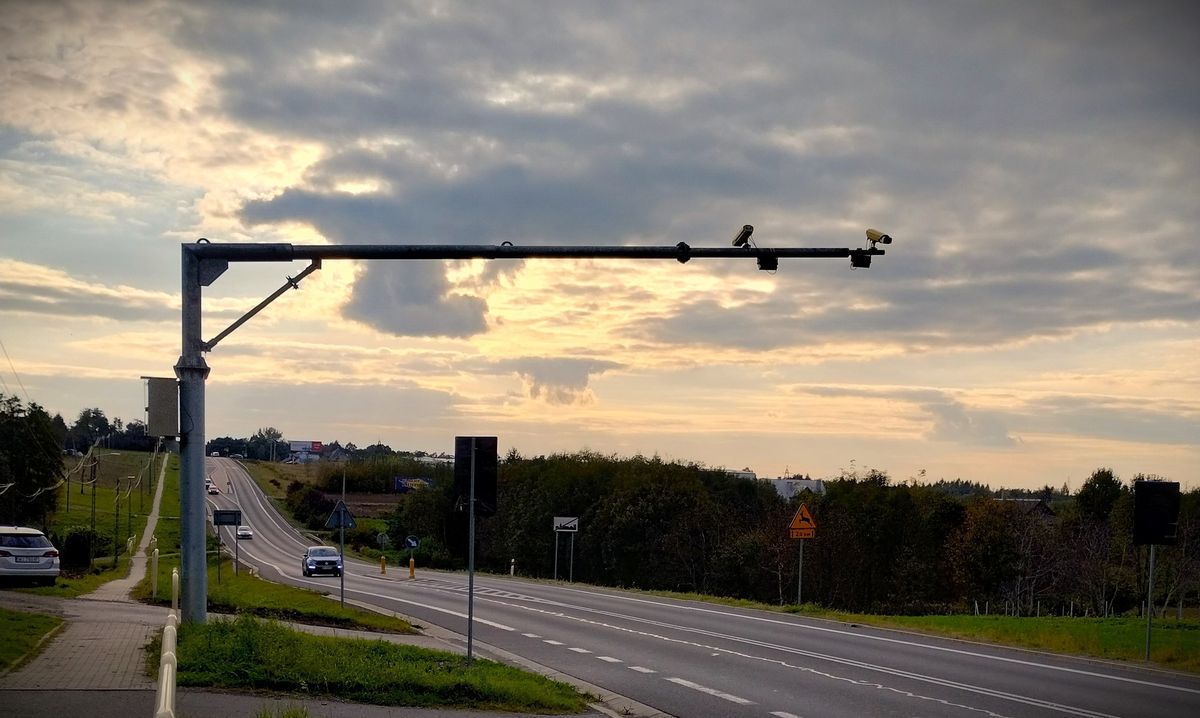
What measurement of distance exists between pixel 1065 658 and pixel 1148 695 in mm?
4840

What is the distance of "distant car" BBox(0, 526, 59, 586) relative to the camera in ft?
83.1

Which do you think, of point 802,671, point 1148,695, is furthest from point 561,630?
point 1148,695

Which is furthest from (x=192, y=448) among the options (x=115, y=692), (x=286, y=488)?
(x=286, y=488)

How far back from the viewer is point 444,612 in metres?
27.7

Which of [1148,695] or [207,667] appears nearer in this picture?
[207,667]

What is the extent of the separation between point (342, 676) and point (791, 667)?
7576 millimetres

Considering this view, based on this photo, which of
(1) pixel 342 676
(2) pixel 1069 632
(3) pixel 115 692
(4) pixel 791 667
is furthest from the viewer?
(2) pixel 1069 632

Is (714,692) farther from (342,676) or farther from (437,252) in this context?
(437,252)

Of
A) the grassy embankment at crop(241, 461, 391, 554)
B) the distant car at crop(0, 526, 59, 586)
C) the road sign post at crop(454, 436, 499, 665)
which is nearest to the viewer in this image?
the road sign post at crop(454, 436, 499, 665)

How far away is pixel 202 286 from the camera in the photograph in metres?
15.1

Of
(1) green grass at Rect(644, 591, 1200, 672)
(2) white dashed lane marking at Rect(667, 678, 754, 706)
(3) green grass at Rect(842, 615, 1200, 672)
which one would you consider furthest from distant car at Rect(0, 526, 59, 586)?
(3) green grass at Rect(842, 615, 1200, 672)

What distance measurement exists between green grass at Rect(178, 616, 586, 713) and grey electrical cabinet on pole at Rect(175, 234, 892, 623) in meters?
1.32

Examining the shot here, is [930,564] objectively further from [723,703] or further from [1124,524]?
[723,703]

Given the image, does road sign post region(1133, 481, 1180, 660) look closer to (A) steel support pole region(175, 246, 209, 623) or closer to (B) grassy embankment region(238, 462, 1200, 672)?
(B) grassy embankment region(238, 462, 1200, 672)
